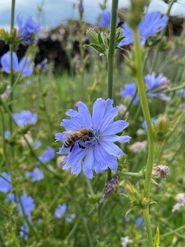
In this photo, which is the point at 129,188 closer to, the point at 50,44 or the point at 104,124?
the point at 104,124

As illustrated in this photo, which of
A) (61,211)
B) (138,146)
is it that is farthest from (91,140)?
(61,211)

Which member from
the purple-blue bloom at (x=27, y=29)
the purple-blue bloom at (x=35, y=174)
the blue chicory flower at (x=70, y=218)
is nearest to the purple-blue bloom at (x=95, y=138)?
the purple-blue bloom at (x=27, y=29)

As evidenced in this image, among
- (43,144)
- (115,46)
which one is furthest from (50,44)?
(115,46)

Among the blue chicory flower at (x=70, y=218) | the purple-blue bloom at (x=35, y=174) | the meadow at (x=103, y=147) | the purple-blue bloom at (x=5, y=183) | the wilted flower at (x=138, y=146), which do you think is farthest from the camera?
the purple-blue bloom at (x=35, y=174)

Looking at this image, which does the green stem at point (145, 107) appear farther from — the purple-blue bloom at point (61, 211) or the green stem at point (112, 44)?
the purple-blue bloom at point (61, 211)

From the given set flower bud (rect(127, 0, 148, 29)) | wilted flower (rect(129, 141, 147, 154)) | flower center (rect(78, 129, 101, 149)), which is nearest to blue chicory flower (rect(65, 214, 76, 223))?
wilted flower (rect(129, 141, 147, 154))

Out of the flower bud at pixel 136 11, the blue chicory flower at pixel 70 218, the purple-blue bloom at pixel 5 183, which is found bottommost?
the blue chicory flower at pixel 70 218
